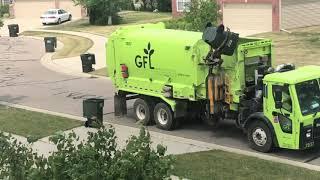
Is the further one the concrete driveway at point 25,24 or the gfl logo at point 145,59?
the concrete driveway at point 25,24

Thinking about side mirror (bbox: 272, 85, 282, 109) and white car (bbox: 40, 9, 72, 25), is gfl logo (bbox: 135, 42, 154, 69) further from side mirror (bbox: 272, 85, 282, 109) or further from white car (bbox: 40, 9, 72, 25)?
white car (bbox: 40, 9, 72, 25)

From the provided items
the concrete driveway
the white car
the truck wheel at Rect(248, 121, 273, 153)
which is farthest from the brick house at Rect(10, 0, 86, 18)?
the truck wheel at Rect(248, 121, 273, 153)

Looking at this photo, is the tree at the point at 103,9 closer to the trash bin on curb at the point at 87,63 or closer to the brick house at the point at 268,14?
the brick house at the point at 268,14

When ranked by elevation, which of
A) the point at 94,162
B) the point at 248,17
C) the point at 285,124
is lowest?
the point at 285,124

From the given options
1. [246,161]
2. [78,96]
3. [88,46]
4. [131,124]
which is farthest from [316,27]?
[246,161]

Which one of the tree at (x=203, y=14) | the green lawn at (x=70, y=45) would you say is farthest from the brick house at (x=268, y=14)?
the tree at (x=203, y=14)

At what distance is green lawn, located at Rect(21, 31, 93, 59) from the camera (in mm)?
36094

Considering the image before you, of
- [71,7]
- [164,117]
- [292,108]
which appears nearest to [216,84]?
[164,117]

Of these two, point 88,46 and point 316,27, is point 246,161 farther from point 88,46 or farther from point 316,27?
point 316,27

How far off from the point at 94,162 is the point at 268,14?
1407 inches

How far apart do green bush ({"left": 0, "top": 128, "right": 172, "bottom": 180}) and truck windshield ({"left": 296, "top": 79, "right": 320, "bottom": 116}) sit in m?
6.16

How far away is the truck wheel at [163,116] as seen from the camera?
15641mm

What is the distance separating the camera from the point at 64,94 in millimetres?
22438

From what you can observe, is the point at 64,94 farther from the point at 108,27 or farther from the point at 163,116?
the point at 108,27
